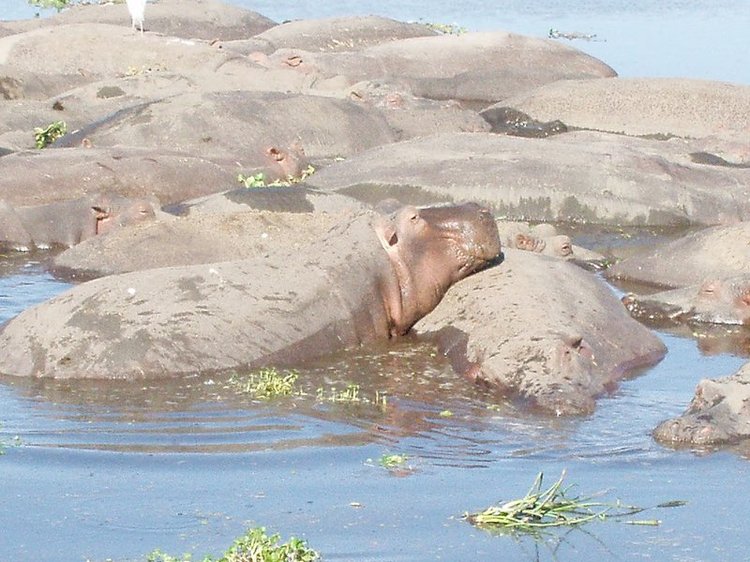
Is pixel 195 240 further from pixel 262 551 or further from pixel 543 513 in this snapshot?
pixel 262 551

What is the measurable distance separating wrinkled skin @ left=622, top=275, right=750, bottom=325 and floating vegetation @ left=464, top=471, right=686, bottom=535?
14.9 feet

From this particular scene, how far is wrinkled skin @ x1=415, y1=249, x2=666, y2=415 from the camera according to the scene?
27.7 feet

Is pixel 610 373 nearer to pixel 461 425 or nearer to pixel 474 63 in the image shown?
pixel 461 425

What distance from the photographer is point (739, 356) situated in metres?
10.0

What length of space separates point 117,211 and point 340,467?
5.96 metres

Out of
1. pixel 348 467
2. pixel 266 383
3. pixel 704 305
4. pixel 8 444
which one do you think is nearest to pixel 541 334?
pixel 266 383

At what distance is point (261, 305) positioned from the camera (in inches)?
352

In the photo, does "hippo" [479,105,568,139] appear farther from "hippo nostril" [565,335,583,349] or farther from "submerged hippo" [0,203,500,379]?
"hippo nostril" [565,335,583,349]

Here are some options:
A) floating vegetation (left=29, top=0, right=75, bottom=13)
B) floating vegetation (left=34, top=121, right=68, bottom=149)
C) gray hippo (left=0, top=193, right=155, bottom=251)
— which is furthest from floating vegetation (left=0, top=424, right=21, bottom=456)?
floating vegetation (left=29, top=0, right=75, bottom=13)

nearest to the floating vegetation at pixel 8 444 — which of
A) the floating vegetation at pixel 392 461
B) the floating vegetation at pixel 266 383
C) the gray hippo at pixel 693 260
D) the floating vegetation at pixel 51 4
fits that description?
the floating vegetation at pixel 266 383

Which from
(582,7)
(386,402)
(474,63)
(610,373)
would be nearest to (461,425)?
(386,402)

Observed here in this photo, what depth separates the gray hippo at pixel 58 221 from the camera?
1259 centimetres

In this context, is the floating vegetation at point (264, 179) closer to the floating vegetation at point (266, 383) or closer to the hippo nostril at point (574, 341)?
the floating vegetation at point (266, 383)

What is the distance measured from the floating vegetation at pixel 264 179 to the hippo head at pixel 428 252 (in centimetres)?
375
